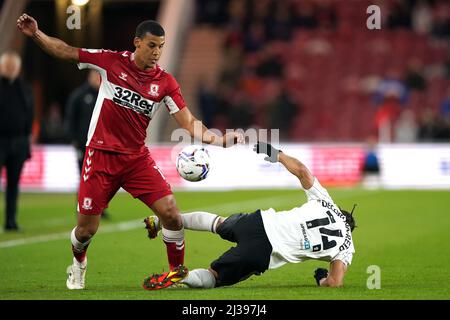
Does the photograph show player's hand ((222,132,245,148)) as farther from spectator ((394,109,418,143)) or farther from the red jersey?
spectator ((394,109,418,143))

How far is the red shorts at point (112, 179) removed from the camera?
30.9 feet

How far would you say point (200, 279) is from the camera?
926cm

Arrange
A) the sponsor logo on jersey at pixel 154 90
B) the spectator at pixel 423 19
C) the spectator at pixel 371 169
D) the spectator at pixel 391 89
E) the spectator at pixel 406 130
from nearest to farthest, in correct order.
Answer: the sponsor logo on jersey at pixel 154 90
the spectator at pixel 371 169
the spectator at pixel 406 130
the spectator at pixel 391 89
the spectator at pixel 423 19

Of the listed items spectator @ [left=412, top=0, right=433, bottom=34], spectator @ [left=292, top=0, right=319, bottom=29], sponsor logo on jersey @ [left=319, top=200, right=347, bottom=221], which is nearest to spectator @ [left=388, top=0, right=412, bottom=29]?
spectator @ [left=412, top=0, right=433, bottom=34]

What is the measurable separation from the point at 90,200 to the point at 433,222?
8.91 m

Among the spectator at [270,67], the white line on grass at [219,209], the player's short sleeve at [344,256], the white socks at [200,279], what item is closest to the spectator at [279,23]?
the spectator at [270,67]

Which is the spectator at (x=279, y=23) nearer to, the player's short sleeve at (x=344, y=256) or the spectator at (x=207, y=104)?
the spectator at (x=207, y=104)

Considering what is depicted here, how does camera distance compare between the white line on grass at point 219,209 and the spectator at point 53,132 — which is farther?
the spectator at point 53,132

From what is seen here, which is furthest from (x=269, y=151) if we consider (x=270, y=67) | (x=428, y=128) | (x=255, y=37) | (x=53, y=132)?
(x=255, y=37)

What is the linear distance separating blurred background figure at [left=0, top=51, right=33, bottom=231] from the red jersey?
19.5 feet

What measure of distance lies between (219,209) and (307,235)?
10.3 m

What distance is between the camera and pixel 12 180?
51.1 ft

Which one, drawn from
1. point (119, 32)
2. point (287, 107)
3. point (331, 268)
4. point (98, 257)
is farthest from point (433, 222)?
point (119, 32)

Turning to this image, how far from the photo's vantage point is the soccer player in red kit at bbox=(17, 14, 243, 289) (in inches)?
370
